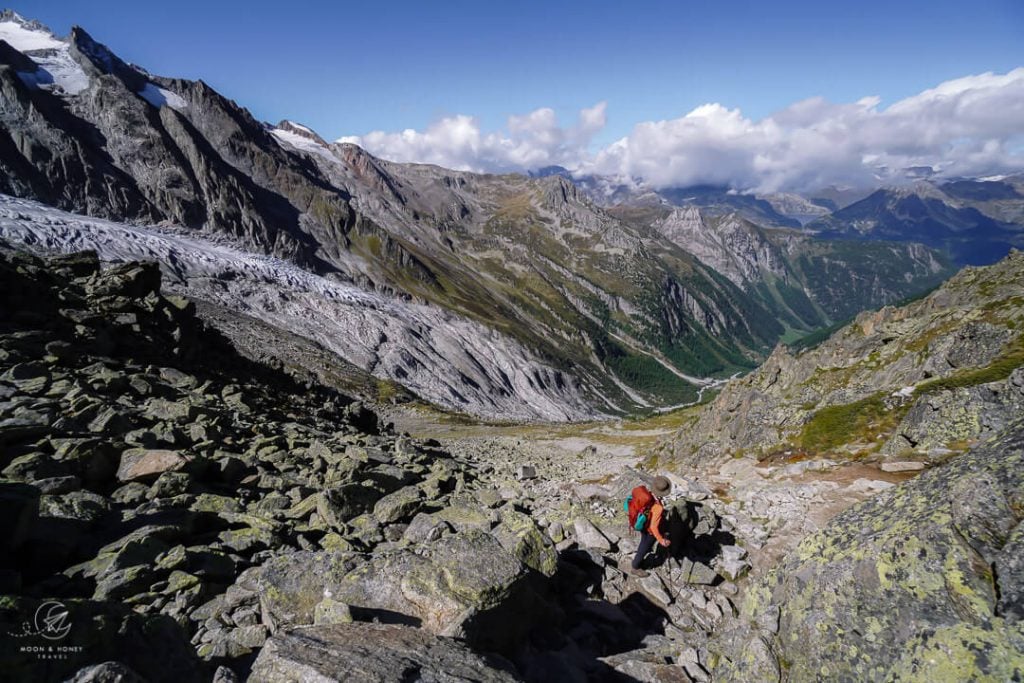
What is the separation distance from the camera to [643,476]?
74.2 feet

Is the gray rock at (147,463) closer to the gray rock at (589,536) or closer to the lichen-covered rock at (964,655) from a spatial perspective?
the gray rock at (589,536)

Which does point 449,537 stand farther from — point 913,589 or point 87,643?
point 913,589

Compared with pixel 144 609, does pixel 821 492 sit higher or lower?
lower

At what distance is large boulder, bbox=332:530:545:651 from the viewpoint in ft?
31.8

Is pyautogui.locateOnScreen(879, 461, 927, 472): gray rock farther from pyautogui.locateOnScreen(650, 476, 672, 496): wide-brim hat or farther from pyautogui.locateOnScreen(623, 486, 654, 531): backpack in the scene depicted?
pyautogui.locateOnScreen(623, 486, 654, 531): backpack

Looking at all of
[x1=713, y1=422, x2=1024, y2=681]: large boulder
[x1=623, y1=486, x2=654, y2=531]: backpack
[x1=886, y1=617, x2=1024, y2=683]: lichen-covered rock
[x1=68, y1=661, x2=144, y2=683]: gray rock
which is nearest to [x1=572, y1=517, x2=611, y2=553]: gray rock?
[x1=623, y1=486, x2=654, y2=531]: backpack

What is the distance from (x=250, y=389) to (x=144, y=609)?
32544 mm

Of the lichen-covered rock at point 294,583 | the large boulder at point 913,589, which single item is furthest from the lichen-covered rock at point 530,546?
the large boulder at point 913,589

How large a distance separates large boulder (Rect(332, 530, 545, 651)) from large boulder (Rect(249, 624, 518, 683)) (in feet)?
3.93

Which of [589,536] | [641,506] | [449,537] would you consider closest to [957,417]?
[641,506]

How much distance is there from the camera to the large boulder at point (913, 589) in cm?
657

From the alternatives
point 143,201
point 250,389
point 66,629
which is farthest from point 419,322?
point 66,629

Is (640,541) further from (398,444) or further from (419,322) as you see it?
(419,322)

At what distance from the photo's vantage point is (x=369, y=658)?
729cm
